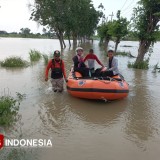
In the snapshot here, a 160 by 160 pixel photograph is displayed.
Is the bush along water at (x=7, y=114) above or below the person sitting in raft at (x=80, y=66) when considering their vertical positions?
below

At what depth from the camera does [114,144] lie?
5.56 metres

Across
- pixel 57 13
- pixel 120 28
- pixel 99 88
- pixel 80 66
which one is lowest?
pixel 99 88

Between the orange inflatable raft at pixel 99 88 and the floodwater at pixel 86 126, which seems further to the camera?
the orange inflatable raft at pixel 99 88

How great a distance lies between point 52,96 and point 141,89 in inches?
158

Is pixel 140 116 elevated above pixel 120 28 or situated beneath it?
situated beneath

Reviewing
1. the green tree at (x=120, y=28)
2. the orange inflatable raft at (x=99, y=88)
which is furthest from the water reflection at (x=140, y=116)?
the green tree at (x=120, y=28)

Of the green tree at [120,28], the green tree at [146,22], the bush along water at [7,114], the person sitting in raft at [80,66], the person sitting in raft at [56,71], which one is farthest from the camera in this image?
the green tree at [120,28]

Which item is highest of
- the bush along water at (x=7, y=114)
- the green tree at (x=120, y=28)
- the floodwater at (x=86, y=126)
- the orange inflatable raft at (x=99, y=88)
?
the green tree at (x=120, y=28)

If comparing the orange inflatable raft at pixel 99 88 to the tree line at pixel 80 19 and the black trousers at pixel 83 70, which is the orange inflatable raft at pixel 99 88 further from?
the tree line at pixel 80 19

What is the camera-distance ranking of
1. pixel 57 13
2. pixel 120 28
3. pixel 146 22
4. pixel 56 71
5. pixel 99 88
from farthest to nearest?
pixel 57 13
pixel 120 28
pixel 146 22
pixel 56 71
pixel 99 88

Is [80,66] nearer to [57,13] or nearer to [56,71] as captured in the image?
[56,71]

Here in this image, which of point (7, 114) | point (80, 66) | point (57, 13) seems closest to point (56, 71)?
point (80, 66)

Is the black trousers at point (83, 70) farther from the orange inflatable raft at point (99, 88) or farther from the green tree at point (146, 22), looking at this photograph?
the green tree at point (146, 22)

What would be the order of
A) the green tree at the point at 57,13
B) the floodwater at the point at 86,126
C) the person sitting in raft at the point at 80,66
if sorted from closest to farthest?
the floodwater at the point at 86,126
the person sitting in raft at the point at 80,66
the green tree at the point at 57,13
